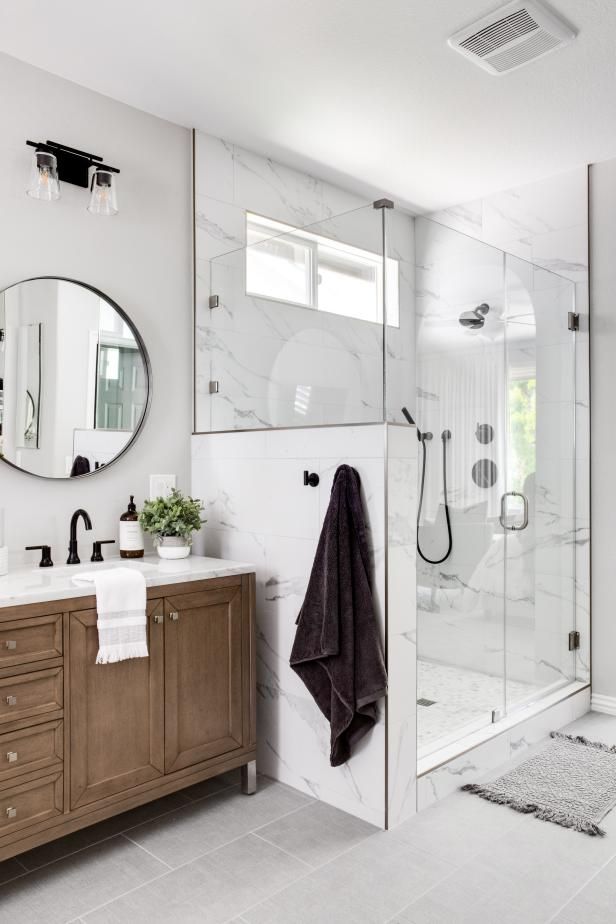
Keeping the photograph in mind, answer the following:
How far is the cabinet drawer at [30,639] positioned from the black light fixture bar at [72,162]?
171cm

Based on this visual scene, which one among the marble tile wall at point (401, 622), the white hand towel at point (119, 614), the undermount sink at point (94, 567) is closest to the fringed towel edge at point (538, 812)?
the marble tile wall at point (401, 622)

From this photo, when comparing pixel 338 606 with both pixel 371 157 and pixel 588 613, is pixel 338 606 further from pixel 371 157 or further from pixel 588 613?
pixel 371 157

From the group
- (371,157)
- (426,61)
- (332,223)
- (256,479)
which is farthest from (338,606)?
(371,157)

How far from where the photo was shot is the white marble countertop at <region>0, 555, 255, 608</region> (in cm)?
204

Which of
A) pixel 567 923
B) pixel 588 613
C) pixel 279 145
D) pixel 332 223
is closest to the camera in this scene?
pixel 567 923

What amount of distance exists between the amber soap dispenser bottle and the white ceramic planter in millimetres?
127

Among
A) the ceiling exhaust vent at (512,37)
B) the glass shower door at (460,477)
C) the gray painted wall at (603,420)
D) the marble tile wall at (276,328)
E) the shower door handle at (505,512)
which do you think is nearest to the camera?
the ceiling exhaust vent at (512,37)

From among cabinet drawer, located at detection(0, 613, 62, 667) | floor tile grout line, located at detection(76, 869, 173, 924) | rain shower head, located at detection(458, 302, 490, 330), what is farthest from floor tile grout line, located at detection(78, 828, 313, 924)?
rain shower head, located at detection(458, 302, 490, 330)

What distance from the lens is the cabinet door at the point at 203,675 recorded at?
238cm

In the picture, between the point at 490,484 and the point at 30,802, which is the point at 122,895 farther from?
the point at 490,484

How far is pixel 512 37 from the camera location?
94.6 inches

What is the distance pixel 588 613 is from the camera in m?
3.53

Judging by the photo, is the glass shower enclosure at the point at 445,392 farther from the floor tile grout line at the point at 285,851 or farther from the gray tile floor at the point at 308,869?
the floor tile grout line at the point at 285,851

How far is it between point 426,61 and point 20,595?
2343 millimetres
